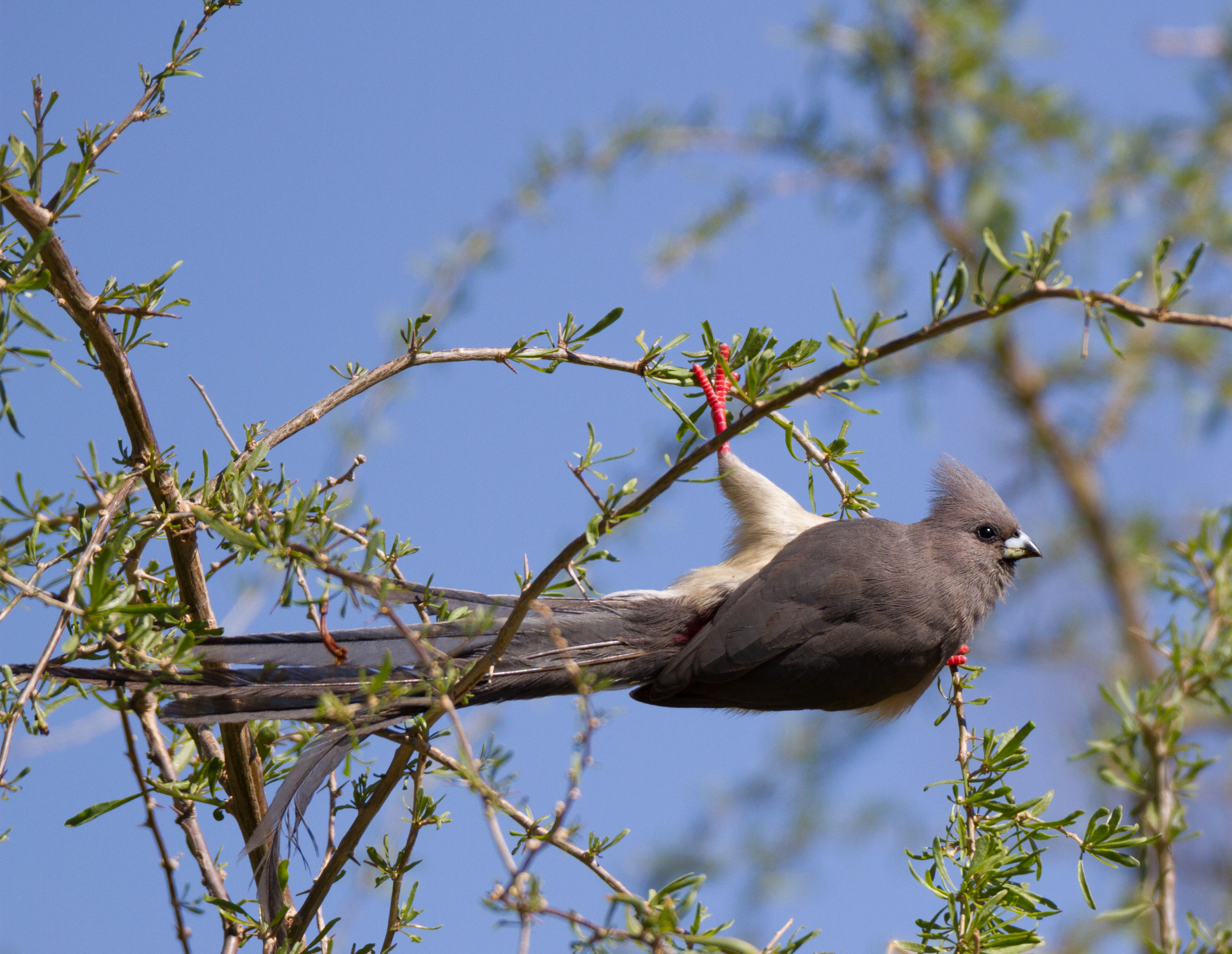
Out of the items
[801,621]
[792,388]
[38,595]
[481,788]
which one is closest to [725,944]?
[481,788]

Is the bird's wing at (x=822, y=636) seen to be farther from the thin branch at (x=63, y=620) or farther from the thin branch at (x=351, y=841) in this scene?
the thin branch at (x=63, y=620)

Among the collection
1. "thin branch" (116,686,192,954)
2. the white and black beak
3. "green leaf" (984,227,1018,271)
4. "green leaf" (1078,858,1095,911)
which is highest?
the white and black beak

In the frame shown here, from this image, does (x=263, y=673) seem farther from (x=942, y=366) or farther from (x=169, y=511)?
(x=942, y=366)

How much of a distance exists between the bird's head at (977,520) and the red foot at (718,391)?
2.60ft

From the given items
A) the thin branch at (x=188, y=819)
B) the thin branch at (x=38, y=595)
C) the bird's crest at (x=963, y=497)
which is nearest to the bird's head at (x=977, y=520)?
the bird's crest at (x=963, y=497)

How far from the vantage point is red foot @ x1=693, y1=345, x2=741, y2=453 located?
2.04 m

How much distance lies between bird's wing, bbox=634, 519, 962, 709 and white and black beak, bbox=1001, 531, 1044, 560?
519mm

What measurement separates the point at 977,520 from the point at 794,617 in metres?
0.89

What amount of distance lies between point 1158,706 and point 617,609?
75.8 inches

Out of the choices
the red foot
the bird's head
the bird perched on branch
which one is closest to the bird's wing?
the bird perched on branch

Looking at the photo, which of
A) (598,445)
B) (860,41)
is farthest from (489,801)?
(860,41)

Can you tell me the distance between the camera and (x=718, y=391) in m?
3.46

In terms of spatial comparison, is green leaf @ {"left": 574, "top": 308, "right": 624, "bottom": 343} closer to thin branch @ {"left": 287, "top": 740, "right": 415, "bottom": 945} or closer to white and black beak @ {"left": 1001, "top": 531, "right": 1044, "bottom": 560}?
thin branch @ {"left": 287, "top": 740, "right": 415, "bottom": 945}

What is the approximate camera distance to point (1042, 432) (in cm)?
625
